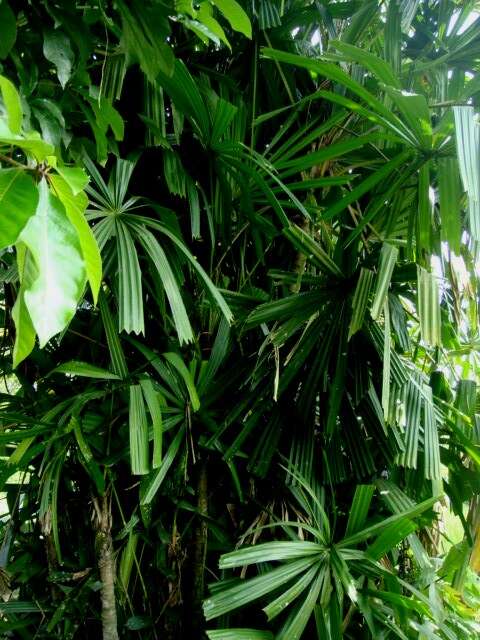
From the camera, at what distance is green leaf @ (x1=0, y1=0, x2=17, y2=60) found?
0.47 m

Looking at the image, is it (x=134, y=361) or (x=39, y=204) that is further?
(x=134, y=361)

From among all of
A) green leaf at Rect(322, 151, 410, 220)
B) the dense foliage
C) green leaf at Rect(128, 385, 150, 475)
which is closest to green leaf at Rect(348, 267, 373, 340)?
the dense foliage

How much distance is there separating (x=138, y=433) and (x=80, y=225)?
1.82 ft

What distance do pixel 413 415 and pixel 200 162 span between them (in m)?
0.61

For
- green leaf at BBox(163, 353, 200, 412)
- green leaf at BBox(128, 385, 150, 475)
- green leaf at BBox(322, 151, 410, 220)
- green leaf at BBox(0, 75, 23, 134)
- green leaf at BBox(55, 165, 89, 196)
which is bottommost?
green leaf at BBox(128, 385, 150, 475)

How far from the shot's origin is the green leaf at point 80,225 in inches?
12.3

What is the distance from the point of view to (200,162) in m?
0.97

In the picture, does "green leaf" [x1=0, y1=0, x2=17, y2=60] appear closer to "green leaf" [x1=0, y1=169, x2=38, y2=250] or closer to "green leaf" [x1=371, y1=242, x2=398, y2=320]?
"green leaf" [x1=0, y1=169, x2=38, y2=250]

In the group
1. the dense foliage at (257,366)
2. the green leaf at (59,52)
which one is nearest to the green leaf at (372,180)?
the dense foliage at (257,366)

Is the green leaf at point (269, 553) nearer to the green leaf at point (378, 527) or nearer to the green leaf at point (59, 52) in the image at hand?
the green leaf at point (378, 527)

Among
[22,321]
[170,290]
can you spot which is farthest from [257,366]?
[22,321]

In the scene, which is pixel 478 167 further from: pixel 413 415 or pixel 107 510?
pixel 107 510

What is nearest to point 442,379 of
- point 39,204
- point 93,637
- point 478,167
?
point 478,167

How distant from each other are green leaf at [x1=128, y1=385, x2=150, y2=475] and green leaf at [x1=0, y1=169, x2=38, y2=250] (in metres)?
0.57
